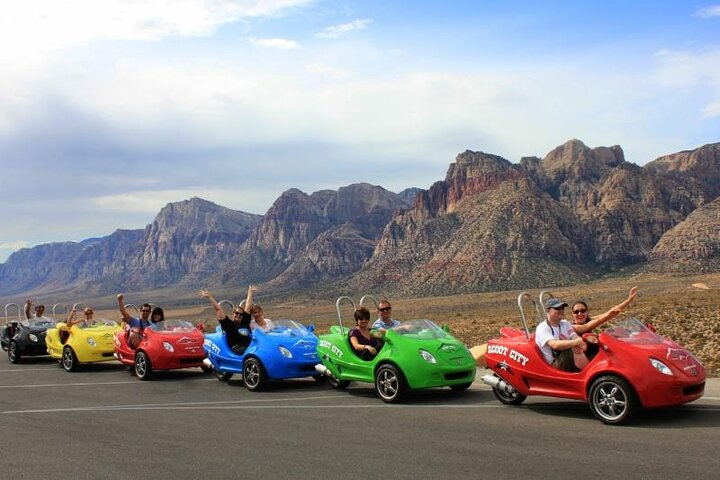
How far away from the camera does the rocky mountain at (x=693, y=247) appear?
109m

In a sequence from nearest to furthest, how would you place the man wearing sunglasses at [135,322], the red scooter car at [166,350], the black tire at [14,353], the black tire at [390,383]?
the black tire at [390,383]
the red scooter car at [166,350]
the man wearing sunglasses at [135,322]
the black tire at [14,353]

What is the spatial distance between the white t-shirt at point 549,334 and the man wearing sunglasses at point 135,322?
34.5 ft

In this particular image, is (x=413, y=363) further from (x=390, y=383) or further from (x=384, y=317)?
(x=384, y=317)

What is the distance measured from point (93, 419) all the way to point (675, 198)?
166 metres

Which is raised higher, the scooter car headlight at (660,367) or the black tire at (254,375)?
the scooter car headlight at (660,367)

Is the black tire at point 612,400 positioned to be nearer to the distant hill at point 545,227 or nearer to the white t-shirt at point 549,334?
the white t-shirt at point 549,334

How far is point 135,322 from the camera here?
18.9m

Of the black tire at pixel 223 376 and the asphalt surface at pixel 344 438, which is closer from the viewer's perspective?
the asphalt surface at pixel 344 438

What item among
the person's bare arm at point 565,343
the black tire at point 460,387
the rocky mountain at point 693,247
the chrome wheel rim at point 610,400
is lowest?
the black tire at point 460,387

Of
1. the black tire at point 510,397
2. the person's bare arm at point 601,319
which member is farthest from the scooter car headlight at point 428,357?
the person's bare arm at point 601,319

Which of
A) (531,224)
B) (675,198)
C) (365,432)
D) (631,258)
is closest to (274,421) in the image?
(365,432)

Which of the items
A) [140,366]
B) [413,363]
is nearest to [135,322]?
[140,366]

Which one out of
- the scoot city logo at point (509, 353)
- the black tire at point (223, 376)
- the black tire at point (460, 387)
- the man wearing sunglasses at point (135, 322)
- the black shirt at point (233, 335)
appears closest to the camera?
the scoot city logo at point (509, 353)

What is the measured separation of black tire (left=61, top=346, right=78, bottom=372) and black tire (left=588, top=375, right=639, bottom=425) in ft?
47.7
